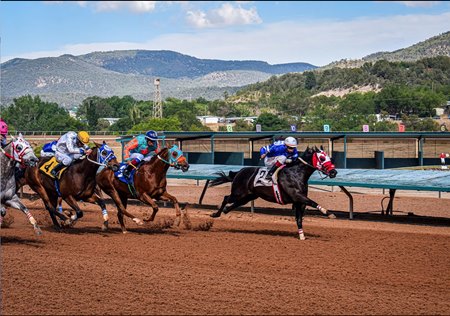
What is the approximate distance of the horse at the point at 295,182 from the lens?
14.4 meters

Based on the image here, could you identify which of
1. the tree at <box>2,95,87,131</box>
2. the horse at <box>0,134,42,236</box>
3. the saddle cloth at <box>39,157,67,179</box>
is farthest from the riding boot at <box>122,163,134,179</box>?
the tree at <box>2,95,87,131</box>

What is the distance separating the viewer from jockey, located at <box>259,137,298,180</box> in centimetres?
1490

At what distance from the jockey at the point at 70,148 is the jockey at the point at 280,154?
371 centimetres

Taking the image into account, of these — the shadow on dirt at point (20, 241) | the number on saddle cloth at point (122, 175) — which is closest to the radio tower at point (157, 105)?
the number on saddle cloth at point (122, 175)

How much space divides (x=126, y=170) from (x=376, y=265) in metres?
6.09

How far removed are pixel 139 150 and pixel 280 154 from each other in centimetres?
315

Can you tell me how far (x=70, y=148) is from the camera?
15.0 m

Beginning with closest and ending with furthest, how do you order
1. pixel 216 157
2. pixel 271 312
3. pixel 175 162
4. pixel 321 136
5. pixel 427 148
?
pixel 271 312, pixel 175 162, pixel 321 136, pixel 216 157, pixel 427 148

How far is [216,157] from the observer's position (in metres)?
34.8

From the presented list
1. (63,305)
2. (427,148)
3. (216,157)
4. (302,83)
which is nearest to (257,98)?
(302,83)

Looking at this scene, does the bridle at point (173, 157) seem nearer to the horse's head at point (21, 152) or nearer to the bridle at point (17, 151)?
the horse's head at point (21, 152)

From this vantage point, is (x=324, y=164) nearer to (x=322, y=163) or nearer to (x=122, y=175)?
(x=322, y=163)

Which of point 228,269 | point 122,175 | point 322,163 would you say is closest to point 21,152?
point 122,175

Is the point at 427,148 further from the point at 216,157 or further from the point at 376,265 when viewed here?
the point at 376,265
